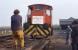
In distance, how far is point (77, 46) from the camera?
1700cm

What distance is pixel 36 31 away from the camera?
31094 mm

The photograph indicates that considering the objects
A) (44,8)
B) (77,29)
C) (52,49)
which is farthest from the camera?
(44,8)

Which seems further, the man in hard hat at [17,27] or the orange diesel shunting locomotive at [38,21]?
the orange diesel shunting locomotive at [38,21]

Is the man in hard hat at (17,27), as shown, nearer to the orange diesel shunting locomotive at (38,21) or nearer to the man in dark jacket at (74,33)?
the man in dark jacket at (74,33)

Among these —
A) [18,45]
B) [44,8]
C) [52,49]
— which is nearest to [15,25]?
[18,45]

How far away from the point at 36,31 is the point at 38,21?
0.89 m

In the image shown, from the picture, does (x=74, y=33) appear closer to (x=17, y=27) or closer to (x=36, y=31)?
(x=17, y=27)

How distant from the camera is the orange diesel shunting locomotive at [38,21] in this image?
30.9 meters

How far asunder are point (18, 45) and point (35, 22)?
12108 millimetres

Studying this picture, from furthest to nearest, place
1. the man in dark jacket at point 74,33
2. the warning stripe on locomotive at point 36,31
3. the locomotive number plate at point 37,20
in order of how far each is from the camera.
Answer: the locomotive number plate at point 37,20
the warning stripe on locomotive at point 36,31
the man in dark jacket at point 74,33

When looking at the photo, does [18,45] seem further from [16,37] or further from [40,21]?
[40,21]

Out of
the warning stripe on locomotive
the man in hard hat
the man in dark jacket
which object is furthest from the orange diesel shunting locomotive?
the man in dark jacket

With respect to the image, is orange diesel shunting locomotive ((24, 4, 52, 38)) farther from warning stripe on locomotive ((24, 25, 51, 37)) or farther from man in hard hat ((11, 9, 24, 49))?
man in hard hat ((11, 9, 24, 49))

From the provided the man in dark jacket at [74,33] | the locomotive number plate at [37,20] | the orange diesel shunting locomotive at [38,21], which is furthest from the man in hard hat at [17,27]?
the locomotive number plate at [37,20]
